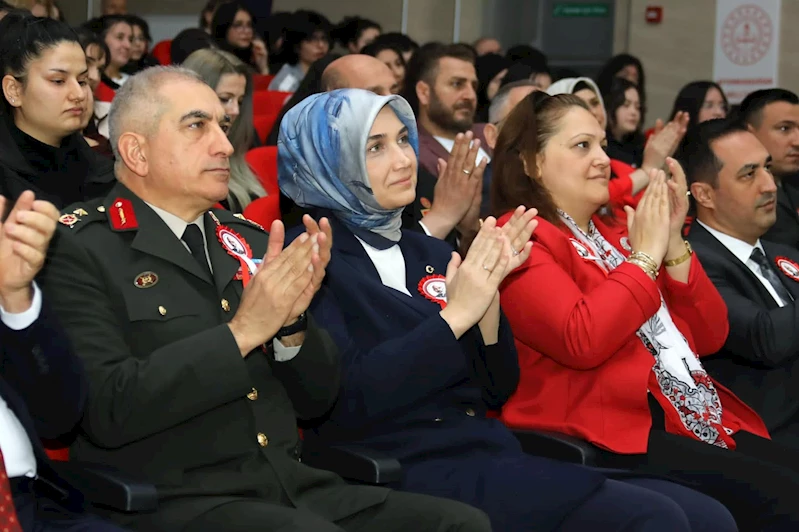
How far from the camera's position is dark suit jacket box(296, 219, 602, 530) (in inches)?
92.1

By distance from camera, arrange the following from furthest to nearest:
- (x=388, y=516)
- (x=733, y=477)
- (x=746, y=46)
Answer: (x=746, y=46) → (x=733, y=477) → (x=388, y=516)

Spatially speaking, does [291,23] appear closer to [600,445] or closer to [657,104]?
[657,104]

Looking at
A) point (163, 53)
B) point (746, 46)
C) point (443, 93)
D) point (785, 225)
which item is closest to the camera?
point (785, 225)

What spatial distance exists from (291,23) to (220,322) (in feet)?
16.6

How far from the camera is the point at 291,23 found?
6.98 metres

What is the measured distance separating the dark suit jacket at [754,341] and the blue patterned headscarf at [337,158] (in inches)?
46.3

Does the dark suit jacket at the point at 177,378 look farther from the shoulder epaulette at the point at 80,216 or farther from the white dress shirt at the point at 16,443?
the white dress shirt at the point at 16,443

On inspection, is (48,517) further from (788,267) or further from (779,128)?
(779,128)

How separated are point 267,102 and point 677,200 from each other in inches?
120

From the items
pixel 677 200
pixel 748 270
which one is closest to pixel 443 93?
pixel 748 270

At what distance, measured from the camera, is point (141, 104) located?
7.73 feet

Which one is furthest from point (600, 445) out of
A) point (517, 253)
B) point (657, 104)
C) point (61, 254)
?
point (657, 104)

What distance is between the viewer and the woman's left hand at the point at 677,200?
9.84ft

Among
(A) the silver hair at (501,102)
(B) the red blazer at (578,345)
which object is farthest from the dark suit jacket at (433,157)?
(B) the red blazer at (578,345)
